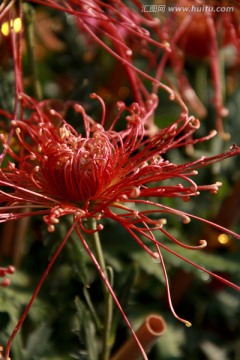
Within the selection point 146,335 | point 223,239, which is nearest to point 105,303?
point 146,335

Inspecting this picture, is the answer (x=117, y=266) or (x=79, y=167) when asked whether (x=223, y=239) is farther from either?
(x=79, y=167)

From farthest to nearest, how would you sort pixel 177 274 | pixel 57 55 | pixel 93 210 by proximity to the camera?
pixel 57 55 → pixel 177 274 → pixel 93 210

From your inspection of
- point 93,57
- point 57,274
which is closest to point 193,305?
point 57,274

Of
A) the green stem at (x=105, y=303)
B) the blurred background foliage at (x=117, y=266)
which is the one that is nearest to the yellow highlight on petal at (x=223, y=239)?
the blurred background foliage at (x=117, y=266)

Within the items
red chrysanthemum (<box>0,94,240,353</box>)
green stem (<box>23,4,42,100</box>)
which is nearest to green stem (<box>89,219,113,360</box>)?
red chrysanthemum (<box>0,94,240,353</box>)

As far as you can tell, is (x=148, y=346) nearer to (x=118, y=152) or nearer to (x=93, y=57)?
(x=118, y=152)

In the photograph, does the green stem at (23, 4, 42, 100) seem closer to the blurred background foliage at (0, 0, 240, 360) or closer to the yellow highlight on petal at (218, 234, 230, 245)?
the blurred background foliage at (0, 0, 240, 360)
